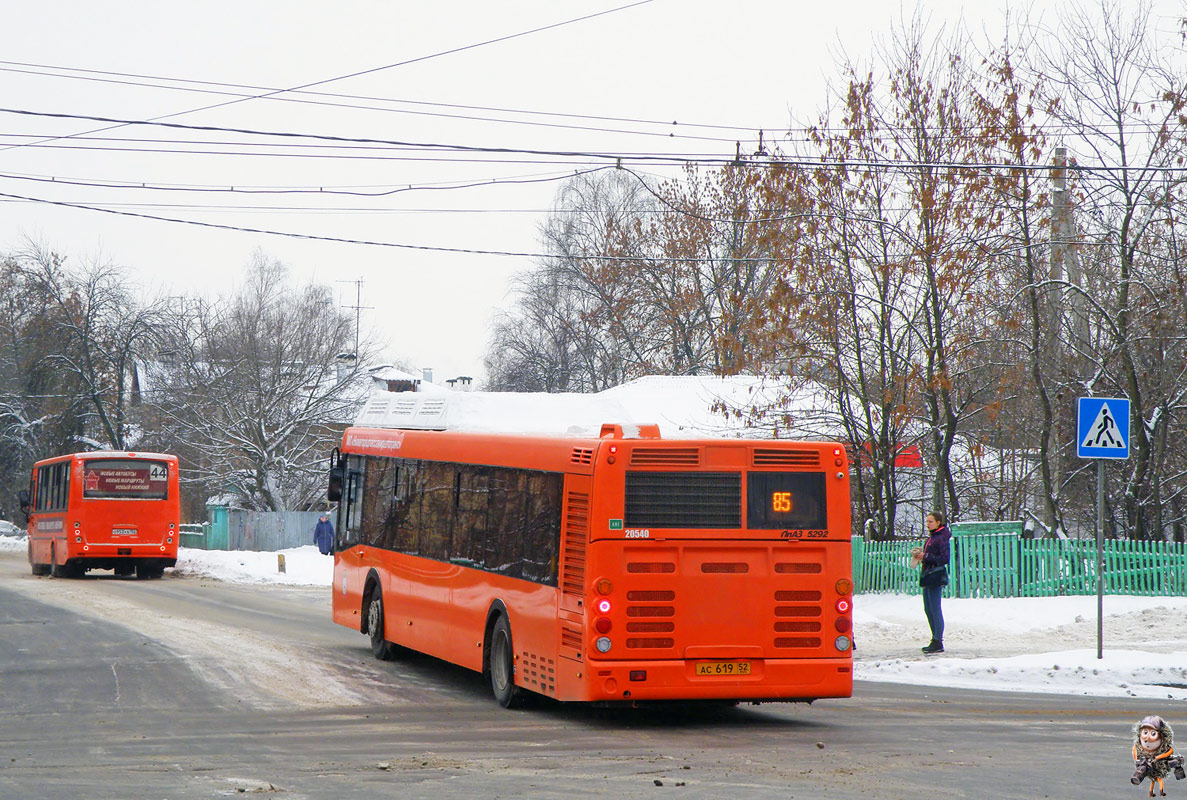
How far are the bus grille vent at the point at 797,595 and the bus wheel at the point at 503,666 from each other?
2452 mm

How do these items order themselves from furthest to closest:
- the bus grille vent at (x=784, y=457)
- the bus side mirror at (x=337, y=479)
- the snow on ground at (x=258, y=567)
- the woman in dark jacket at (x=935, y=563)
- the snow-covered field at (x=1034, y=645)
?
the snow on ground at (x=258, y=567), the bus side mirror at (x=337, y=479), the woman in dark jacket at (x=935, y=563), the snow-covered field at (x=1034, y=645), the bus grille vent at (x=784, y=457)

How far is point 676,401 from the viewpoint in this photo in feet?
144

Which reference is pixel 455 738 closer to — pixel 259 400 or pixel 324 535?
pixel 324 535

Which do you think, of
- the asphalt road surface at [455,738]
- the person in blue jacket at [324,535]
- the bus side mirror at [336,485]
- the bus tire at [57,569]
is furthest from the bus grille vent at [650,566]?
the bus tire at [57,569]

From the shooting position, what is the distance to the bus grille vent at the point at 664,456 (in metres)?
11.0

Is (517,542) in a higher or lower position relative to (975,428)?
lower

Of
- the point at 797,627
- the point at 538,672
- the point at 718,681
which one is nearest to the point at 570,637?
the point at 538,672

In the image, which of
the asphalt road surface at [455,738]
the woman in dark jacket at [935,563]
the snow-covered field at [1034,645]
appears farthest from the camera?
the woman in dark jacket at [935,563]

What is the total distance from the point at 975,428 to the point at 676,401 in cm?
1530

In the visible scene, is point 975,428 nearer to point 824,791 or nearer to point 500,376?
point 824,791

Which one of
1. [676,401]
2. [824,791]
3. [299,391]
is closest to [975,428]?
[676,401]

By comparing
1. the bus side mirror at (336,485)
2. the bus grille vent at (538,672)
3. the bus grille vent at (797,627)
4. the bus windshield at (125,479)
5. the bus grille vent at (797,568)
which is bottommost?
the bus grille vent at (538,672)

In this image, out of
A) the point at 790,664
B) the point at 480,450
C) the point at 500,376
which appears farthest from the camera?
the point at 500,376

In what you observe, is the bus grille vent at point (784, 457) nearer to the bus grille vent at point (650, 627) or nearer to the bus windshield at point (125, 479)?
the bus grille vent at point (650, 627)
